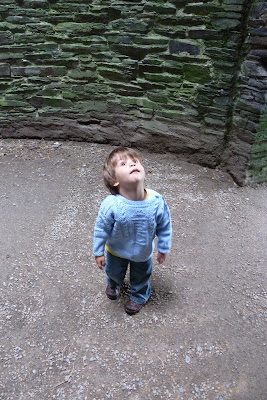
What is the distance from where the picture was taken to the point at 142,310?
8.02 feet

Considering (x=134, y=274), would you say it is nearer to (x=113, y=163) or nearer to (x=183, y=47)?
(x=113, y=163)

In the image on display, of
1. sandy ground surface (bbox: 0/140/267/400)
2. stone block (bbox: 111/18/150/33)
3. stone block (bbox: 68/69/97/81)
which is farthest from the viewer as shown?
stone block (bbox: 68/69/97/81)

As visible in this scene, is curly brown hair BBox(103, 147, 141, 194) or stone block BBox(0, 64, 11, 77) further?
stone block BBox(0, 64, 11, 77)

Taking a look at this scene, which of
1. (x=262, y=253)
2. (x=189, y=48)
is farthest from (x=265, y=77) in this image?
(x=262, y=253)

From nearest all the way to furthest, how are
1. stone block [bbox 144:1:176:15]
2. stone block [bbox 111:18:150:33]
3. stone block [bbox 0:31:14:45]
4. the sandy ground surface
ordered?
1. the sandy ground surface
2. stone block [bbox 144:1:176:15]
3. stone block [bbox 111:18:150:33]
4. stone block [bbox 0:31:14:45]

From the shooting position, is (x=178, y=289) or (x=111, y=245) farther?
(x=178, y=289)

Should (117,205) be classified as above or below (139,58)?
below

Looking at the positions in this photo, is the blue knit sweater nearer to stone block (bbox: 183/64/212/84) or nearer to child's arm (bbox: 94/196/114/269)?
child's arm (bbox: 94/196/114/269)

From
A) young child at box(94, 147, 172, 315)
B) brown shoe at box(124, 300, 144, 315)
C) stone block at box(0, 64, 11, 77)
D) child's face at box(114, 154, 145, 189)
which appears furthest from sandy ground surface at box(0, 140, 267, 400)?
stone block at box(0, 64, 11, 77)

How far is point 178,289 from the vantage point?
262 cm

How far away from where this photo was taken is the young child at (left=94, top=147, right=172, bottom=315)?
1.93 metres

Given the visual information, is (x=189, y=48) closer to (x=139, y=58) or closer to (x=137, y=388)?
(x=139, y=58)

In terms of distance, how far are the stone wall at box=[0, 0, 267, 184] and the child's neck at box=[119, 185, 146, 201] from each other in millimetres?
1951

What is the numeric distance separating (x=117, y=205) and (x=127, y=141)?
2.57 m
